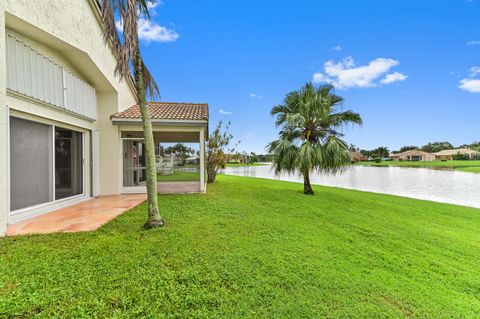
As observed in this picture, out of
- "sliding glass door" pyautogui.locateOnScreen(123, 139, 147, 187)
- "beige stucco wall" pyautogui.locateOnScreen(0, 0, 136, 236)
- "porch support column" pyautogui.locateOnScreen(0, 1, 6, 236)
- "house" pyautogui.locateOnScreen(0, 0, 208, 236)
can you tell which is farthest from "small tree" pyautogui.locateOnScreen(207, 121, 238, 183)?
"porch support column" pyautogui.locateOnScreen(0, 1, 6, 236)

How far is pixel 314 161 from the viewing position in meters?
11.0

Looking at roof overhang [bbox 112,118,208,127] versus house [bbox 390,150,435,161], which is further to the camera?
house [bbox 390,150,435,161]

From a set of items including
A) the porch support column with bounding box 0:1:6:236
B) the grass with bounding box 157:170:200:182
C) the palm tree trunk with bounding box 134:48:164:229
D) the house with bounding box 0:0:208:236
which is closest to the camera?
the porch support column with bounding box 0:1:6:236

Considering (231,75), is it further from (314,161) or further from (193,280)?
(193,280)

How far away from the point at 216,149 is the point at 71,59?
428 inches

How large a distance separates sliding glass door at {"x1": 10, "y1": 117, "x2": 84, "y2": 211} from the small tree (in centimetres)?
958

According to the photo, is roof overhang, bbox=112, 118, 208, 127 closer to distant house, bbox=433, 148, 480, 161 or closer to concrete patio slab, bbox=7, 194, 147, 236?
concrete patio slab, bbox=7, 194, 147, 236

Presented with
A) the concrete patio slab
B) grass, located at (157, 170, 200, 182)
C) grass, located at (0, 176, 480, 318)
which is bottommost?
grass, located at (0, 176, 480, 318)

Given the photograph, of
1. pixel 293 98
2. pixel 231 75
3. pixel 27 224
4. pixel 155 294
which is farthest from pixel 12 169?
pixel 231 75

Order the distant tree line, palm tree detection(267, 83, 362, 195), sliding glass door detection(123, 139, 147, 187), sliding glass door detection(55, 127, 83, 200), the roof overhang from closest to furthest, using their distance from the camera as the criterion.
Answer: sliding glass door detection(55, 127, 83, 200)
the roof overhang
sliding glass door detection(123, 139, 147, 187)
palm tree detection(267, 83, 362, 195)
the distant tree line

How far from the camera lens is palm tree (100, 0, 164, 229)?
4723mm

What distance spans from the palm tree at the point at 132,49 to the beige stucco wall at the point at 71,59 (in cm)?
84

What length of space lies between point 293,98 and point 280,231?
9072 mm

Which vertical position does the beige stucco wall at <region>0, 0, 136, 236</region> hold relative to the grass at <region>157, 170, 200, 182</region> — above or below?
above
